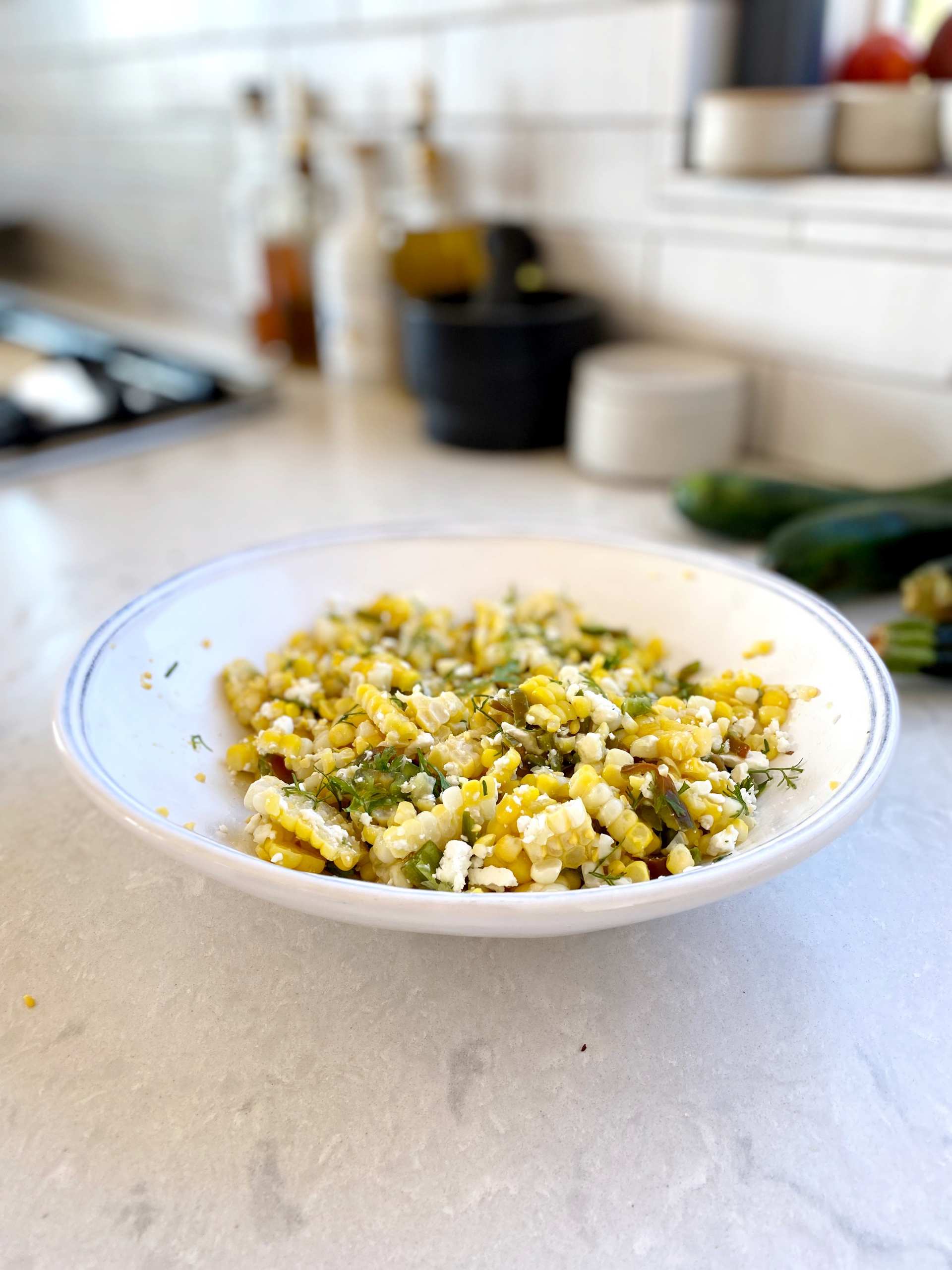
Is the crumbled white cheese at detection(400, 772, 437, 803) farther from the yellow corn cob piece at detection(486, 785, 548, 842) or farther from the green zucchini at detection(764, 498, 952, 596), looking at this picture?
the green zucchini at detection(764, 498, 952, 596)

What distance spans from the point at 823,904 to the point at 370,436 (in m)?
1.06

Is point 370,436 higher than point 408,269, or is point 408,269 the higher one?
point 408,269

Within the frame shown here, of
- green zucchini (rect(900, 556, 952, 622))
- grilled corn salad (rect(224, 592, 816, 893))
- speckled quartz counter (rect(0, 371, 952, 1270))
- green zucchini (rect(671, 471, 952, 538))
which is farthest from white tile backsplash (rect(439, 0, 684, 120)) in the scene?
speckled quartz counter (rect(0, 371, 952, 1270))

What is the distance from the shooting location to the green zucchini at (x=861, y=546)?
956 mm

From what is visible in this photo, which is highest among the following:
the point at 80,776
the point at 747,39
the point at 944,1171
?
the point at 747,39

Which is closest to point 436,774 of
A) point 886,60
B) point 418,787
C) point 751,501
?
point 418,787

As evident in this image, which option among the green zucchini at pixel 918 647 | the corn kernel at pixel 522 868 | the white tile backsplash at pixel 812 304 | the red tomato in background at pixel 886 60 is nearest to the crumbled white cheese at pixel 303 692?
the corn kernel at pixel 522 868

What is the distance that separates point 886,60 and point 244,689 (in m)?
1.11

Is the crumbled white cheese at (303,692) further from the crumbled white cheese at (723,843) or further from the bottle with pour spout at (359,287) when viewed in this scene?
the bottle with pour spout at (359,287)

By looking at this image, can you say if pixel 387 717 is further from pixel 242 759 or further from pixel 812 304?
pixel 812 304

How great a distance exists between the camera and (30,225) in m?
2.75

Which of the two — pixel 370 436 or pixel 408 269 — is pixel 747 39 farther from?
pixel 370 436

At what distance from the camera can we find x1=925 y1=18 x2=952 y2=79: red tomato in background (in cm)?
121

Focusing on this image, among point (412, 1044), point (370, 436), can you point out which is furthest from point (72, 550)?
point (412, 1044)
